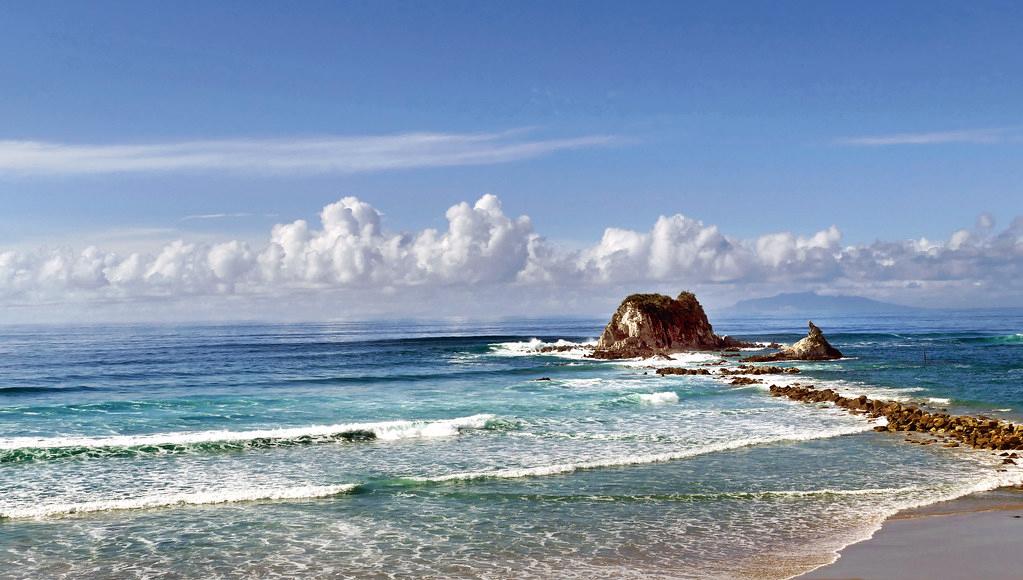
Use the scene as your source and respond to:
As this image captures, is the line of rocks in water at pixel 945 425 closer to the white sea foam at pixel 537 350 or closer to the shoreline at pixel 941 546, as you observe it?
the shoreline at pixel 941 546

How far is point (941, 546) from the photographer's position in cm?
1431

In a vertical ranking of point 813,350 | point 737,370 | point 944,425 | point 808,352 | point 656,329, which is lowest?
point 737,370

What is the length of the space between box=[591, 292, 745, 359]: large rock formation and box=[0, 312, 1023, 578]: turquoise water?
29.1m

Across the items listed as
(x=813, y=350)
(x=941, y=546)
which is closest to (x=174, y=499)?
(x=941, y=546)

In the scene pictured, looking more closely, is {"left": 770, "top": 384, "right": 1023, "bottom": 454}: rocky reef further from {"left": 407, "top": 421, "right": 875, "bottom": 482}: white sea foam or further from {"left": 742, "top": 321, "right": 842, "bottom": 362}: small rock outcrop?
{"left": 742, "top": 321, "right": 842, "bottom": 362}: small rock outcrop

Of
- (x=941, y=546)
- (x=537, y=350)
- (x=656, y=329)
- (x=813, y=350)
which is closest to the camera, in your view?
(x=941, y=546)

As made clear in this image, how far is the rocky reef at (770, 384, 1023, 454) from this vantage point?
25125mm

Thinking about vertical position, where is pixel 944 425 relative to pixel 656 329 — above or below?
below

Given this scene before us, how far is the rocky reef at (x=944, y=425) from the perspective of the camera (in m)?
25.1

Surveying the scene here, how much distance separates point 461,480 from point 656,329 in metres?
57.7

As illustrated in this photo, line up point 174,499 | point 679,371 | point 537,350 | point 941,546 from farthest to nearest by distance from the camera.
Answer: point 537,350
point 679,371
point 174,499
point 941,546

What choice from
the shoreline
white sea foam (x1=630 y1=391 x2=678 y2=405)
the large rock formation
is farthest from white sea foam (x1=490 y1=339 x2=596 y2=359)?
the shoreline

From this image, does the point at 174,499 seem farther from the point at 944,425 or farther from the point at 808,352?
the point at 808,352

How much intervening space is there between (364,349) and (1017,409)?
81.8 meters
